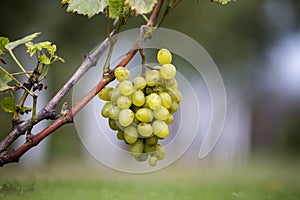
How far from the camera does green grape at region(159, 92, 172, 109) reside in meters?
0.36

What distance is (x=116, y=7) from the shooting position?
37cm

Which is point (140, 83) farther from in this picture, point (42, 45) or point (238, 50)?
point (238, 50)

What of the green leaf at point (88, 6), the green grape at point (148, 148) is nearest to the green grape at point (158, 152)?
the green grape at point (148, 148)

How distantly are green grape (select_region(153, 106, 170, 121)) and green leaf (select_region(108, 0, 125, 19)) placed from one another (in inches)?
3.0

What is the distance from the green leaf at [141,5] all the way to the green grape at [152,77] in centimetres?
4

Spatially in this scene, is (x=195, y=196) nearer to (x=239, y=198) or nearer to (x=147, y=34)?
(x=239, y=198)

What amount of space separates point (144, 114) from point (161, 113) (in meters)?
0.01

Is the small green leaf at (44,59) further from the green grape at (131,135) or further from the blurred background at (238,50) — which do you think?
the blurred background at (238,50)

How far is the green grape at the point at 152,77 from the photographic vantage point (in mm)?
353

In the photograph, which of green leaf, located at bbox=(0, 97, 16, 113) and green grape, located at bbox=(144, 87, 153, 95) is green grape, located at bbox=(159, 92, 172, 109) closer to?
green grape, located at bbox=(144, 87, 153, 95)

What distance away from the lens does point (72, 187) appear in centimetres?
71

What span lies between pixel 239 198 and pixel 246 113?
3393 mm

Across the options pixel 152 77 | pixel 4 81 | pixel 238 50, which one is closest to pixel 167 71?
pixel 152 77

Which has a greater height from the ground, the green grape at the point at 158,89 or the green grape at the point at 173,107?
the green grape at the point at 158,89
